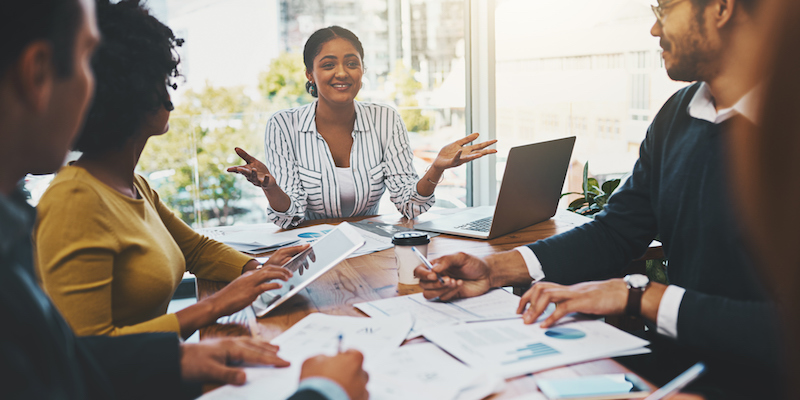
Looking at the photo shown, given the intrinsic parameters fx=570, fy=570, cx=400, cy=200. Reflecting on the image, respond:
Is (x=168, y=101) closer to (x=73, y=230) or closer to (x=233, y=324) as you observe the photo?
(x=73, y=230)

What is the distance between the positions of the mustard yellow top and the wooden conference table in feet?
0.50

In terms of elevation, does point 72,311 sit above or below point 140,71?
below

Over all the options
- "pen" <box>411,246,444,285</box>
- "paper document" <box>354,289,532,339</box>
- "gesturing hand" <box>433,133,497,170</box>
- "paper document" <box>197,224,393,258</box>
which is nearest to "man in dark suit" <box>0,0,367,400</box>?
"paper document" <box>354,289,532,339</box>

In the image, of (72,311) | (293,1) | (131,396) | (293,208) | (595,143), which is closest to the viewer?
(131,396)

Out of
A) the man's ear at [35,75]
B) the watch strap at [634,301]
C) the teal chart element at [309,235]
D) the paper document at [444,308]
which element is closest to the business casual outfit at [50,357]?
the man's ear at [35,75]

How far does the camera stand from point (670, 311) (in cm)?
107

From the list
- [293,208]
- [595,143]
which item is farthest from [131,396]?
[595,143]

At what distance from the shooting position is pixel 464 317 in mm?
1119

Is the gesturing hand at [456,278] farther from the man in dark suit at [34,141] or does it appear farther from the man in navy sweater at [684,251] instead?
the man in dark suit at [34,141]

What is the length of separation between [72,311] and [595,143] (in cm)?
356

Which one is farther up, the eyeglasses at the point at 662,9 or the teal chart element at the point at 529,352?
the eyeglasses at the point at 662,9

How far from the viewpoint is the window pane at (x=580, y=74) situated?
3.74m

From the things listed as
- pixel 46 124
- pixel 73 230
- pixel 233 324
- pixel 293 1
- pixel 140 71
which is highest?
pixel 293 1

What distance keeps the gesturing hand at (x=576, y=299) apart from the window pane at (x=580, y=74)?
2.65 metres
